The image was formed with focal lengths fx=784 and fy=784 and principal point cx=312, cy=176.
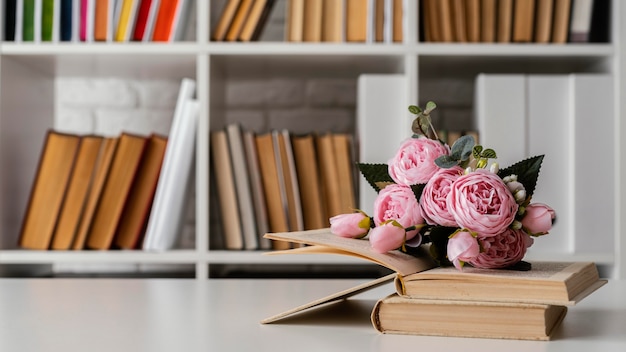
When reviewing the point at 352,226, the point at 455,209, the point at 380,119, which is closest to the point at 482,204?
the point at 455,209

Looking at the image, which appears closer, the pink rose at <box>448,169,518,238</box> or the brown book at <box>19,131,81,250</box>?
the pink rose at <box>448,169,518,238</box>

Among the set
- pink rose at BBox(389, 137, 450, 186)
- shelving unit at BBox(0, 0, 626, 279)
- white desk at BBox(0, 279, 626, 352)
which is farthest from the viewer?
shelving unit at BBox(0, 0, 626, 279)

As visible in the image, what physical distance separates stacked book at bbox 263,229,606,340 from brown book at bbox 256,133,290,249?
109 centimetres

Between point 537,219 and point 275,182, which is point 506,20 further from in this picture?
point 537,219

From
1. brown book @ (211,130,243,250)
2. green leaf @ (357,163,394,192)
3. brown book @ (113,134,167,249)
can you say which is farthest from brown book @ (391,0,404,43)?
green leaf @ (357,163,394,192)

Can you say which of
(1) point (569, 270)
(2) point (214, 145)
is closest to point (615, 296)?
(1) point (569, 270)

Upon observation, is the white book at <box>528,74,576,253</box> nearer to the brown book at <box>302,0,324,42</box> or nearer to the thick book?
the brown book at <box>302,0,324,42</box>

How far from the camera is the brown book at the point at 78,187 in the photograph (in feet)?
5.87

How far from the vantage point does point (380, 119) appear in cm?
177

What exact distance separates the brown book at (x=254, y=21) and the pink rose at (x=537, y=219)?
117cm

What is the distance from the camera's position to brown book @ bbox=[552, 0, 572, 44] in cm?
178

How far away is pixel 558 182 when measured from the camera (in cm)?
176

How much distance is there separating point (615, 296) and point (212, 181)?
3.54 feet

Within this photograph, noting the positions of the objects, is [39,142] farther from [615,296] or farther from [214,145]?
[615,296]
